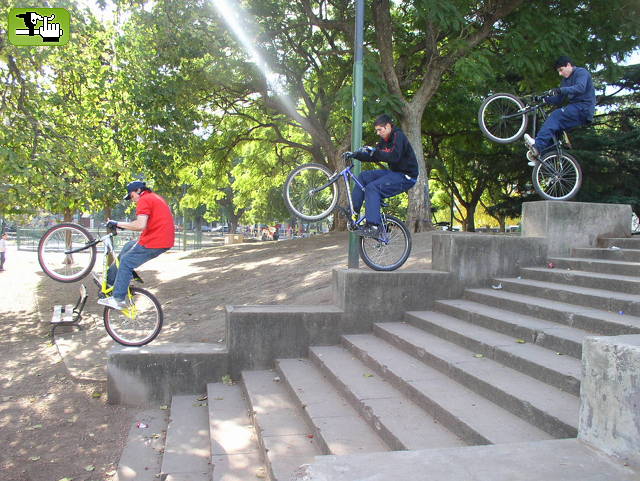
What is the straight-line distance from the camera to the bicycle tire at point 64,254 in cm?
666

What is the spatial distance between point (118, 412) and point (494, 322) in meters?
4.49

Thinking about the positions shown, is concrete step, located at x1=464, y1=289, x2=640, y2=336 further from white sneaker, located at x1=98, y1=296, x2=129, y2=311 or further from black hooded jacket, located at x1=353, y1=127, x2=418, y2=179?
white sneaker, located at x1=98, y1=296, x2=129, y2=311

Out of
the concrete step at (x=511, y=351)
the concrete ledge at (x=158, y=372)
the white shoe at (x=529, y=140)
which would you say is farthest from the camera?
the white shoe at (x=529, y=140)

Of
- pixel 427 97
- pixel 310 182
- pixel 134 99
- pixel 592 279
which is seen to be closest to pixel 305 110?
pixel 427 97

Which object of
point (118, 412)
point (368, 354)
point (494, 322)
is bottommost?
point (118, 412)

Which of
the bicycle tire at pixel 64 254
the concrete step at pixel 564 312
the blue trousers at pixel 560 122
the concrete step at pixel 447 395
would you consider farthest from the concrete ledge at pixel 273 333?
the blue trousers at pixel 560 122

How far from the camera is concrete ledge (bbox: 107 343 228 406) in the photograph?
6262 mm

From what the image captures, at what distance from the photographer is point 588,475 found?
2.55 meters

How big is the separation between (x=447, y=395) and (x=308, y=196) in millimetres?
3704

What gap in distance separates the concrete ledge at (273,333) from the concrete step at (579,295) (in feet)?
7.54

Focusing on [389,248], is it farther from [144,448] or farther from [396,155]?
[144,448]

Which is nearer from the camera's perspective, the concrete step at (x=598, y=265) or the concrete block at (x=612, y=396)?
the concrete block at (x=612, y=396)

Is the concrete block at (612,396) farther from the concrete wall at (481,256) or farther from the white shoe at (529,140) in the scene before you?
the white shoe at (529,140)

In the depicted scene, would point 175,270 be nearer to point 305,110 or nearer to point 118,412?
A: point 305,110
